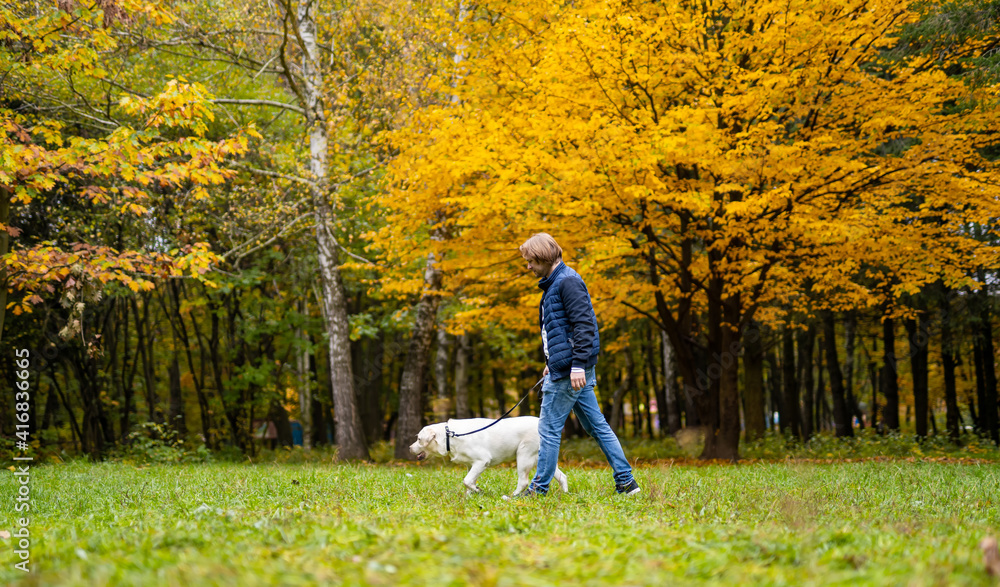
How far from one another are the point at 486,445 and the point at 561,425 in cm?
70

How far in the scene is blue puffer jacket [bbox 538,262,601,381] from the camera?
5.25 meters

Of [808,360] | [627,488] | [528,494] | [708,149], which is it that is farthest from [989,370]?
[528,494]

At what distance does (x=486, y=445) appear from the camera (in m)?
5.79

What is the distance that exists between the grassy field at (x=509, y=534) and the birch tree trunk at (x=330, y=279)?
7.21m

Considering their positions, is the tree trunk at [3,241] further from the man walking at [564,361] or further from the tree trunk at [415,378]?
the tree trunk at [415,378]

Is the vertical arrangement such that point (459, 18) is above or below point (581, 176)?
above

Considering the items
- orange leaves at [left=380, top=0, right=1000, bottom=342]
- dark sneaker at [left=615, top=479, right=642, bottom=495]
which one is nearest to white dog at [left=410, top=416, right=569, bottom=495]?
dark sneaker at [left=615, top=479, right=642, bottom=495]

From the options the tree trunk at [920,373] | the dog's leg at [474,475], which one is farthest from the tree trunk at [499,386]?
the dog's leg at [474,475]

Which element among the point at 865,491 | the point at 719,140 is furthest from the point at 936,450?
the point at 865,491

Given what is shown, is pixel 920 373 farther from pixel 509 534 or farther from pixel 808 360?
pixel 509 534

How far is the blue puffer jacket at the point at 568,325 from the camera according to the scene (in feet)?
17.2

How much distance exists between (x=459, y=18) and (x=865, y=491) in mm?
10658

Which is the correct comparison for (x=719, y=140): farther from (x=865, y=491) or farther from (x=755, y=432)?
(x=755, y=432)

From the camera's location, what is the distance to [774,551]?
2.99 m
